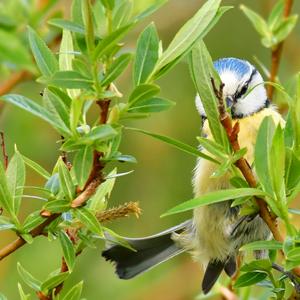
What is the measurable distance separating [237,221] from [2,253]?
4.99 feet

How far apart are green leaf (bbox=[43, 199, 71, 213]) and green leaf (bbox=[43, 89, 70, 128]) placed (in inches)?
5.7

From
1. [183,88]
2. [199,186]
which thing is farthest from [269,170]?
[183,88]

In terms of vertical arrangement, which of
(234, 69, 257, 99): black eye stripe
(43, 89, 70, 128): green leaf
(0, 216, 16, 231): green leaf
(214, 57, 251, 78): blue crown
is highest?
(43, 89, 70, 128): green leaf

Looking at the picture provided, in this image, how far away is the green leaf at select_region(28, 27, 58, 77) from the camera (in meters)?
1.50

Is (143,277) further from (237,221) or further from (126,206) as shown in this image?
(126,206)

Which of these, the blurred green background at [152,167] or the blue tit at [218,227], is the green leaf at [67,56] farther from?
the blurred green background at [152,167]

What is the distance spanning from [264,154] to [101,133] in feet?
1.24

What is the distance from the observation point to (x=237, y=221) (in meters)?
2.88

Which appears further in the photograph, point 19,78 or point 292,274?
point 19,78

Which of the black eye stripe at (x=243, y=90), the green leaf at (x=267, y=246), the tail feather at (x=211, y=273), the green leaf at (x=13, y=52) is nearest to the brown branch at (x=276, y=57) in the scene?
the black eye stripe at (x=243, y=90)

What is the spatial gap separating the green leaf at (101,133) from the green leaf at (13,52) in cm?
22

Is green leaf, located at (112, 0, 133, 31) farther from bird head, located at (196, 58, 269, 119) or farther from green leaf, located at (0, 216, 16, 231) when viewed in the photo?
bird head, located at (196, 58, 269, 119)

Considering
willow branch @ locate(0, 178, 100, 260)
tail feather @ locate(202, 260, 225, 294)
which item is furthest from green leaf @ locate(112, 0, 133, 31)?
tail feather @ locate(202, 260, 225, 294)

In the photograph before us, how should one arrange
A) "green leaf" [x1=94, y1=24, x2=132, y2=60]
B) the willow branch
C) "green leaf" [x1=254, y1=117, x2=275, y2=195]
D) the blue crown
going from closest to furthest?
"green leaf" [x1=94, y1=24, x2=132, y2=60], the willow branch, "green leaf" [x1=254, y1=117, x2=275, y2=195], the blue crown
